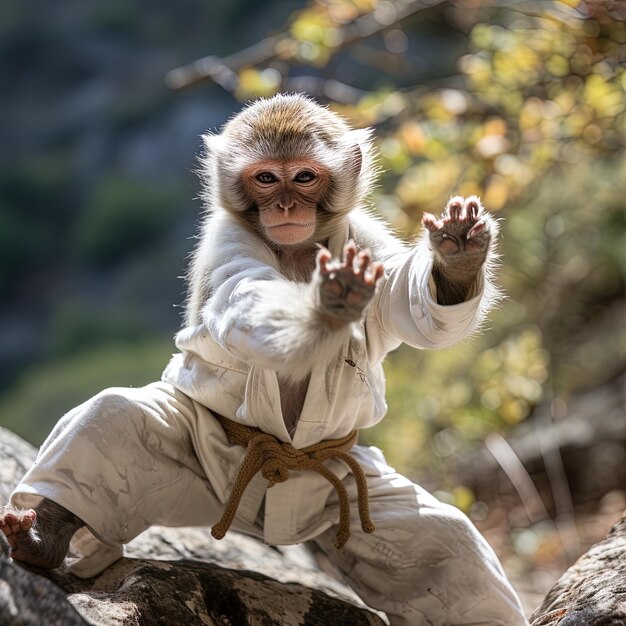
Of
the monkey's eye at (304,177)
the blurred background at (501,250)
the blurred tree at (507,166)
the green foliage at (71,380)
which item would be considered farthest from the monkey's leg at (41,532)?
the green foliage at (71,380)

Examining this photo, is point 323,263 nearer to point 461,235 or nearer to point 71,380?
point 461,235

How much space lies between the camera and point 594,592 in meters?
2.19

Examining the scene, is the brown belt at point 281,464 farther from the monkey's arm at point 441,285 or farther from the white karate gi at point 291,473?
the monkey's arm at point 441,285

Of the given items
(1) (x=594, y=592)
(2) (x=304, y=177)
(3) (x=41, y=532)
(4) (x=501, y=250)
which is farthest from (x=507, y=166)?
(3) (x=41, y=532)

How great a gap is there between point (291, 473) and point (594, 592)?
2.32 feet

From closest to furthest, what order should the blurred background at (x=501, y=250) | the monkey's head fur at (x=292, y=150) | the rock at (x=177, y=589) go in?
the rock at (x=177, y=589), the monkey's head fur at (x=292, y=150), the blurred background at (x=501, y=250)

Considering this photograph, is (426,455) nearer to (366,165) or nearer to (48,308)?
(366,165)

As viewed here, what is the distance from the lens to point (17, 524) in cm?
203

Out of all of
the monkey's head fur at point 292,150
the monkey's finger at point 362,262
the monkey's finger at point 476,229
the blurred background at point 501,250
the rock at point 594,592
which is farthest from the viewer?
the blurred background at point 501,250

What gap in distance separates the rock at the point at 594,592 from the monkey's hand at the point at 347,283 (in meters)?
0.83

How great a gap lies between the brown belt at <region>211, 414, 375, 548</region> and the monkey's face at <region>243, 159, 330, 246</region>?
1.43ft

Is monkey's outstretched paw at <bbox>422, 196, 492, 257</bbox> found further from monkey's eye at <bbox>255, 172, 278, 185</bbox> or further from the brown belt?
the brown belt

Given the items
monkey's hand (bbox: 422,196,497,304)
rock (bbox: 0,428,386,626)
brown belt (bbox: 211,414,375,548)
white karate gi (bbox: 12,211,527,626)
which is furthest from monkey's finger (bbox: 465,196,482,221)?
rock (bbox: 0,428,386,626)

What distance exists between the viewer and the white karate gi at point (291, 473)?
213cm
